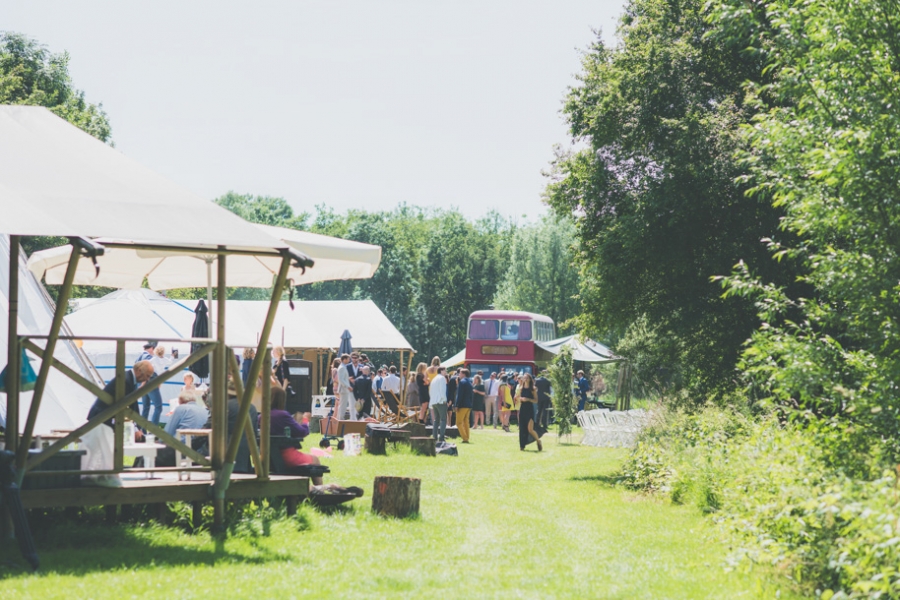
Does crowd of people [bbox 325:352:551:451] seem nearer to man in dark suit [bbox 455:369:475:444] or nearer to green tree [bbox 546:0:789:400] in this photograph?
man in dark suit [bbox 455:369:475:444]

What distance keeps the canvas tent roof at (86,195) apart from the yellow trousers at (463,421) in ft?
52.6

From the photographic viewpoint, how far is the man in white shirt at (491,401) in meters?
35.2

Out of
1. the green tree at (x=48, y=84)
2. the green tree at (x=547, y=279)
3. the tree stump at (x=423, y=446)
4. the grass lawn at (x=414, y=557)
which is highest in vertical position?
the green tree at (x=48, y=84)

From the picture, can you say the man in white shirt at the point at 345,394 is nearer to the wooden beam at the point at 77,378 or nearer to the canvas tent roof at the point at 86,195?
the canvas tent roof at the point at 86,195

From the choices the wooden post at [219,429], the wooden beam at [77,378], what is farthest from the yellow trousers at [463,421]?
the wooden beam at [77,378]

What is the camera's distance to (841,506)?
6.45 meters

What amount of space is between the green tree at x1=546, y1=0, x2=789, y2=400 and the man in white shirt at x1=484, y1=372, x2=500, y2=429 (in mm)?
14222

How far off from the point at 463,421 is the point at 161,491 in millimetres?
16699

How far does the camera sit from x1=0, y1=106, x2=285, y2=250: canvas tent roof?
831 centimetres

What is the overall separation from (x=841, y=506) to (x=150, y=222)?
5787 millimetres

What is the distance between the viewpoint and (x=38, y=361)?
11.2 meters

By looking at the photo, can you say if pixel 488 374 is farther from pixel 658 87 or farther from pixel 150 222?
pixel 150 222

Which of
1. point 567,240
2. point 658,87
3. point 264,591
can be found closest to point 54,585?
point 264,591

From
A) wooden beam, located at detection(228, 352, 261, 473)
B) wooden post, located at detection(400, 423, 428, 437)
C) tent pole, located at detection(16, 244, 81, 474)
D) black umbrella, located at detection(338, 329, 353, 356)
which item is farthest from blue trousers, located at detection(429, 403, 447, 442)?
tent pole, located at detection(16, 244, 81, 474)
